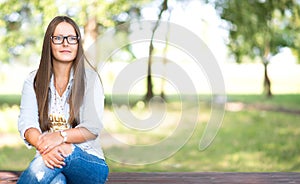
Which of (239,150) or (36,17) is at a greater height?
(36,17)

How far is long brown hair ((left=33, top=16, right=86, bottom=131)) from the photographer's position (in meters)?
1.83

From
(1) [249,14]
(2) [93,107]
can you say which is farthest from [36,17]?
(2) [93,107]

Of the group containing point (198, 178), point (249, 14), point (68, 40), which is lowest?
point (198, 178)

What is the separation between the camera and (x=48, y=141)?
70.6 inches

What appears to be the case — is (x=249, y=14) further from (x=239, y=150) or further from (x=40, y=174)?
(x=40, y=174)

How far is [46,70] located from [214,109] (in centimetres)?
71

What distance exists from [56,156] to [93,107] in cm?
23

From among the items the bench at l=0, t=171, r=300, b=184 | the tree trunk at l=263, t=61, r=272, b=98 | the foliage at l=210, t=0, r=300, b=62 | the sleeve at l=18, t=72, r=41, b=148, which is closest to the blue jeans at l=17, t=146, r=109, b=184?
the sleeve at l=18, t=72, r=41, b=148

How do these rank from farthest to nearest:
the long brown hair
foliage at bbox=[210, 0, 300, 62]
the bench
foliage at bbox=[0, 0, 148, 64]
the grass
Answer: foliage at bbox=[210, 0, 300, 62]
foliage at bbox=[0, 0, 148, 64]
the grass
the bench
the long brown hair

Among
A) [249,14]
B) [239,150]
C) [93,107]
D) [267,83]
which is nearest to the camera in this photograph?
[93,107]

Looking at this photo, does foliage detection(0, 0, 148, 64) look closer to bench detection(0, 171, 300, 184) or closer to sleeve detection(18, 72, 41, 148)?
bench detection(0, 171, 300, 184)

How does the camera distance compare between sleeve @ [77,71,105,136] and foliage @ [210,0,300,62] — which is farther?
foliage @ [210,0,300,62]

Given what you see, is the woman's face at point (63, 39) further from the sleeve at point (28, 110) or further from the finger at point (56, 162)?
the finger at point (56, 162)

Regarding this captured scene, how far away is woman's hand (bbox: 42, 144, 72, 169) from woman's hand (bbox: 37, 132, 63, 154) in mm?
16
